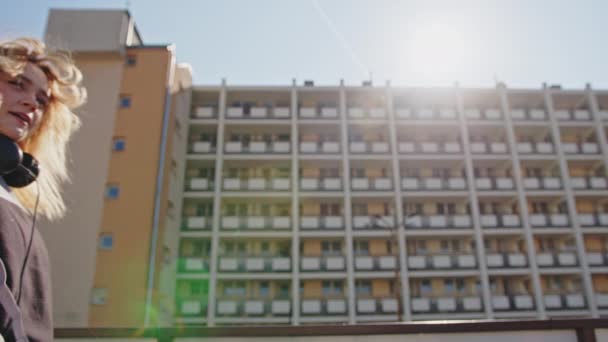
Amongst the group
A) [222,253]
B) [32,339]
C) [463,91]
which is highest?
[463,91]

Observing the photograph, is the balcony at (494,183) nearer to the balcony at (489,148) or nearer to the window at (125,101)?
the balcony at (489,148)

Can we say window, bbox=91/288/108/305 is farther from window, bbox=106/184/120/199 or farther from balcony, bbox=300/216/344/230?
balcony, bbox=300/216/344/230

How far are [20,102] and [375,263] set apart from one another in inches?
1134

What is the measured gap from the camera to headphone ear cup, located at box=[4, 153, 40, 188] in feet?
5.63

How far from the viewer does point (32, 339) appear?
1385 millimetres

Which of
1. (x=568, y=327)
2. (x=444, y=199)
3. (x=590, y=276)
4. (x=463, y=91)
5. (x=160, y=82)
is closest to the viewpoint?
(x=568, y=327)

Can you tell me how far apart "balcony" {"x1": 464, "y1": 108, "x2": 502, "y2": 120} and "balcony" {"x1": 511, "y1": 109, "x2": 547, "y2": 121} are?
1058mm

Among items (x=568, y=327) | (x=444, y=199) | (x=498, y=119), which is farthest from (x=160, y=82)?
(x=568, y=327)

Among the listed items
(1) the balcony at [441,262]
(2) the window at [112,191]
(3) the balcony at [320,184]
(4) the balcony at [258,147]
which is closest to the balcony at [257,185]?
(3) the balcony at [320,184]

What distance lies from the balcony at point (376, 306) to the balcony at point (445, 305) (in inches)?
48.5

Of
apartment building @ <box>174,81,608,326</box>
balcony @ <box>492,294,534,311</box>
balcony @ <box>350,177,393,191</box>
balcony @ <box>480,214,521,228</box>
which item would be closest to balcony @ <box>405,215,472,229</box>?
apartment building @ <box>174,81,608,326</box>

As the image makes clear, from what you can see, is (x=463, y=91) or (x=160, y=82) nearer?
(x=160, y=82)

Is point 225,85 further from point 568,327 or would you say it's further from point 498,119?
point 568,327

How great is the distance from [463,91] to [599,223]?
43.4 ft
